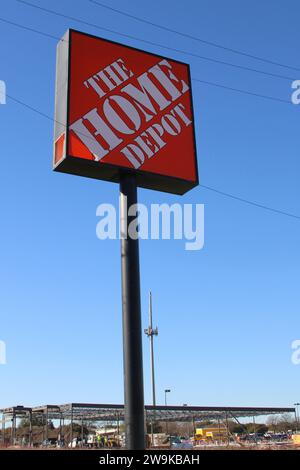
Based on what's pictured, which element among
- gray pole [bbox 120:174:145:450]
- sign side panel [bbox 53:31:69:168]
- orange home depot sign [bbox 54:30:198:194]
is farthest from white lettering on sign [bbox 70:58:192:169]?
gray pole [bbox 120:174:145:450]

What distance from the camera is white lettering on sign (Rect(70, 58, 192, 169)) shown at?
50.0ft

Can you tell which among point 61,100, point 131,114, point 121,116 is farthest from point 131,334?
point 61,100

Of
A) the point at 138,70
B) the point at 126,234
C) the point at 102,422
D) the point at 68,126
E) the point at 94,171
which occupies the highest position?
the point at 138,70

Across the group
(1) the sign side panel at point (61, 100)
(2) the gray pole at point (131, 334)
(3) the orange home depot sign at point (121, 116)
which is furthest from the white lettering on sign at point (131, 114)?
(2) the gray pole at point (131, 334)

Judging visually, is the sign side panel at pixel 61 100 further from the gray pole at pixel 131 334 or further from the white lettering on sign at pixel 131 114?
the gray pole at pixel 131 334

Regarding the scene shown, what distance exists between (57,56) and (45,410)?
40.5m

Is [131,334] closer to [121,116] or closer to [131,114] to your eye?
[121,116]

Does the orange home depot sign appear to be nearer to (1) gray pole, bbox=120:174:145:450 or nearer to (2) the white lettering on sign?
(2) the white lettering on sign

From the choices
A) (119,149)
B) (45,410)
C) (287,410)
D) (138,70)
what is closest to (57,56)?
(138,70)

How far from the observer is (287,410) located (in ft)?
212

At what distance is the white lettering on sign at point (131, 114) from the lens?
50.0ft
